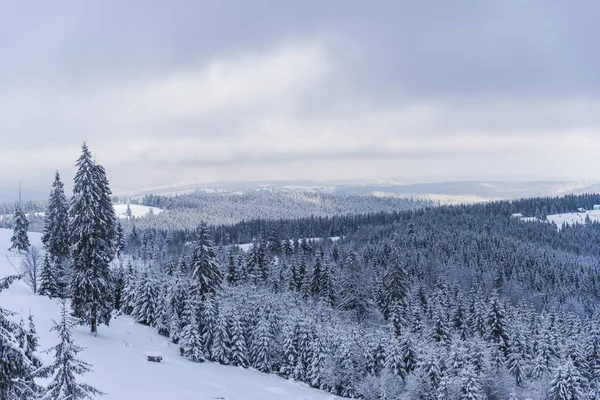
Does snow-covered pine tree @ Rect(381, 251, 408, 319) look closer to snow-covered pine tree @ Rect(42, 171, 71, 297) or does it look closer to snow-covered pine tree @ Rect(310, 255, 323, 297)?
snow-covered pine tree @ Rect(310, 255, 323, 297)

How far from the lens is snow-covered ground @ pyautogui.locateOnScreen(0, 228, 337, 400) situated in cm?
3494

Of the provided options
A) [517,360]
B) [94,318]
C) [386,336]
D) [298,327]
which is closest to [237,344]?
[298,327]

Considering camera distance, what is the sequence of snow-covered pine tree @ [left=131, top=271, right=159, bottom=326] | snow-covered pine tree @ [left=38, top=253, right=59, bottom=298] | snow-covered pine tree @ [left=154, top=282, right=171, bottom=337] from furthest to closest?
snow-covered pine tree @ [left=131, top=271, right=159, bottom=326] < snow-covered pine tree @ [left=154, top=282, right=171, bottom=337] < snow-covered pine tree @ [left=38, top=253, right=59, bottom=298]

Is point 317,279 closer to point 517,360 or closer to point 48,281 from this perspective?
point 517,360

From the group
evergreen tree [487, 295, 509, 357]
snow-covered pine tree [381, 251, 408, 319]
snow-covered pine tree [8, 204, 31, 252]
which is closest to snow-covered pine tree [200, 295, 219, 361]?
snow-covered pine tree [381, 251, 408, 319]

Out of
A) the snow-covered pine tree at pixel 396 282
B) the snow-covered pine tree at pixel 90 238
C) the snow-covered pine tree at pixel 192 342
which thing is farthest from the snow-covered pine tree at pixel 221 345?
the snow-covered pine tree at pixel 396 282

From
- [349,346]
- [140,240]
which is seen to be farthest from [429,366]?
[140,240]

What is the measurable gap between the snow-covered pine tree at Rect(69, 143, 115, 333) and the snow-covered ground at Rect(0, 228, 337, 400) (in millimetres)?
3490

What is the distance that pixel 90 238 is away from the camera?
44.0 meters

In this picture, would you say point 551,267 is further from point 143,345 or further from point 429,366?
point 143,345

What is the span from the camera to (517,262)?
159500mm

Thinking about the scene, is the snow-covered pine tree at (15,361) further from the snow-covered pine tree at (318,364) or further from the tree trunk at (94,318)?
the snow-covered pine tree at (318,364)

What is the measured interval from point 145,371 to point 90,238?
45.0 ft

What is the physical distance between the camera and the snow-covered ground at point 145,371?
3494cm
